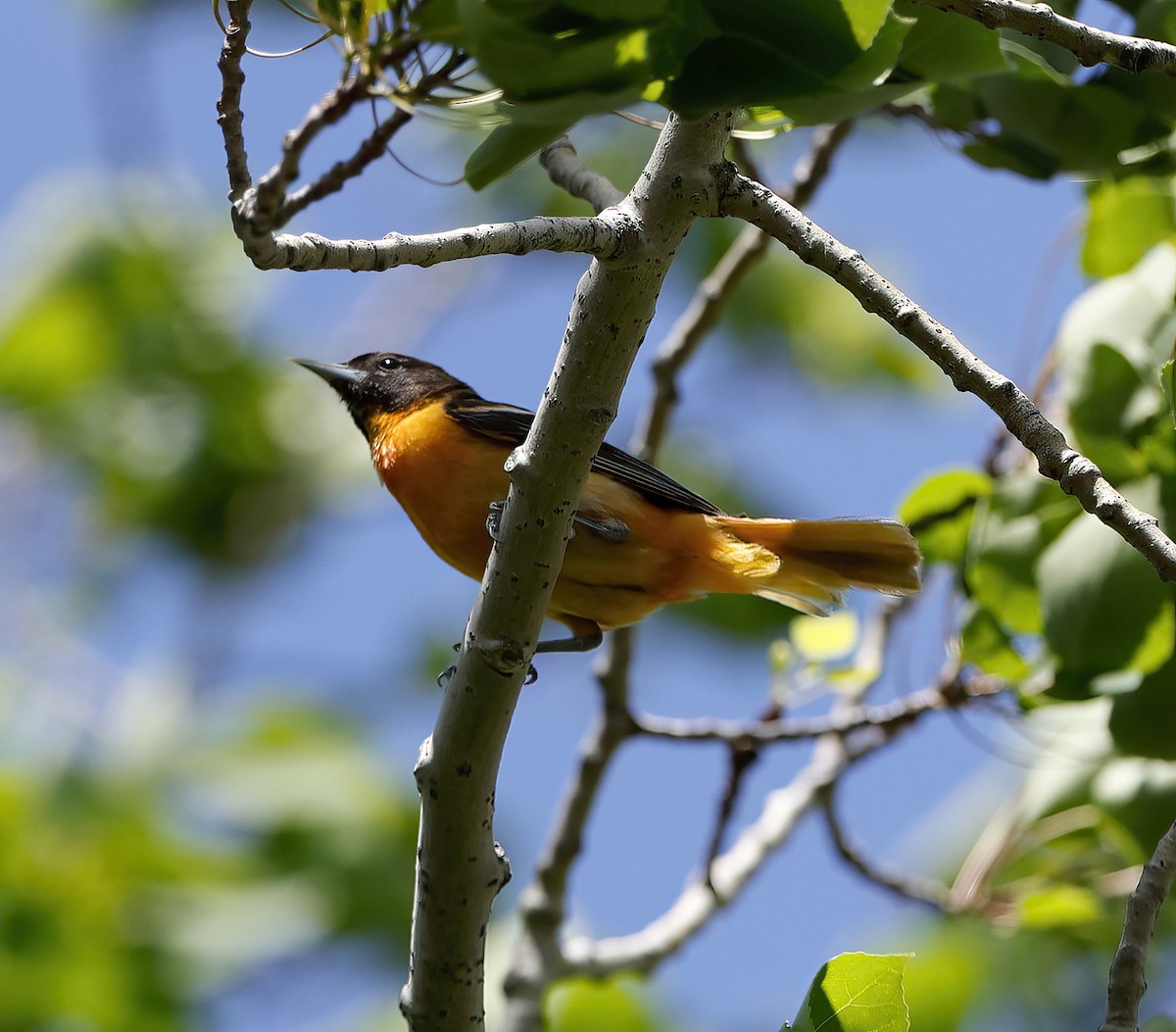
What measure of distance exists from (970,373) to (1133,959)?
869mm

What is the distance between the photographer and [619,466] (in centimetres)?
390

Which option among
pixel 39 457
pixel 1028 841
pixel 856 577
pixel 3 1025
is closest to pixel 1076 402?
pixel 856 577

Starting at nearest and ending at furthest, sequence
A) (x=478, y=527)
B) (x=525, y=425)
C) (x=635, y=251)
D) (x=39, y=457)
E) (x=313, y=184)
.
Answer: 1. (x=313, y=184)
2. (x=635, y=251)
3. (x=478, y=527)
4. (x=525, y=425)
5. (x=39, y=457)

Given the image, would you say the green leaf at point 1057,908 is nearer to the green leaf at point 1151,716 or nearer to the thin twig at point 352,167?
the green leaf at point 1151,716

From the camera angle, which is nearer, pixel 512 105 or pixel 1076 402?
pixel 512 105

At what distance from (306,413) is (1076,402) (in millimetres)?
6249

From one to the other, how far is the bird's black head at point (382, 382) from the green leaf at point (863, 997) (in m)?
3.07

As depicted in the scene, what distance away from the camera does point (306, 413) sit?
848cm

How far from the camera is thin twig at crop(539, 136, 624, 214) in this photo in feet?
8.52

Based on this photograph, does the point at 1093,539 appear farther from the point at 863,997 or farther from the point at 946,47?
the point at 863,997

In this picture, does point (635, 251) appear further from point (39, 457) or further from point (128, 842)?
point (39, 457)

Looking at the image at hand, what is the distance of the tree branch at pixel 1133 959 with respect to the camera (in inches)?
74.4

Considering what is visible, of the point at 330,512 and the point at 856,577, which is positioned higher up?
the point at 330,512

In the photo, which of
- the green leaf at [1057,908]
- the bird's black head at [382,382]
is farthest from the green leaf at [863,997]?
the bird's black head at [382,382]
